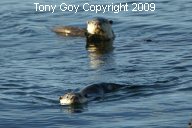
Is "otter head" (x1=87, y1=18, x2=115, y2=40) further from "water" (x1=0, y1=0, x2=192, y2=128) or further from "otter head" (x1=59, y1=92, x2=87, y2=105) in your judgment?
"otter head" (x1=59, y1=92, x2=87, y2=105)

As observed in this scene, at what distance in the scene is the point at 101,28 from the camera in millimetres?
19172

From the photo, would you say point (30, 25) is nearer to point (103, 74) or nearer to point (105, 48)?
point (105, 48)

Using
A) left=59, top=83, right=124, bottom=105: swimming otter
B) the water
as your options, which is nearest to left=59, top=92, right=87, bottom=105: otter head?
left=59, top=83, right=124, bottom=105: swimming otter

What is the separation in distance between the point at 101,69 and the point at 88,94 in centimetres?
247

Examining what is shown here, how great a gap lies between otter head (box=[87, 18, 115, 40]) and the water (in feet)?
0.76

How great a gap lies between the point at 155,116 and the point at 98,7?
12.0 m

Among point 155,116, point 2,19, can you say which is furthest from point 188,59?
point 2,19

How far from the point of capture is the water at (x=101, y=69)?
12.1m

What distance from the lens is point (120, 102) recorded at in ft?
42.5

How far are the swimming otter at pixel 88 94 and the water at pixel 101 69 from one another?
141mm

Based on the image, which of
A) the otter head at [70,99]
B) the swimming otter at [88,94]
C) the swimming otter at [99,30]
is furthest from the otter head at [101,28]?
the otter head at [70,99]

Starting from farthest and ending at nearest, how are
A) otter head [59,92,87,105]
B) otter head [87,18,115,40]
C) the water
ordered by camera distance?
otter head [87,18,115,40] < otter head [59,92,87,105] < the water

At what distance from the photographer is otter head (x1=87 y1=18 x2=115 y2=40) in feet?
62.7

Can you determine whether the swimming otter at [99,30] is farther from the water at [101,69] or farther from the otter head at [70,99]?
the otter head at [70,99]
